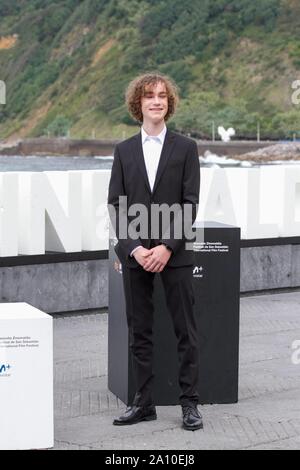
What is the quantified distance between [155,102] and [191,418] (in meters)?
1.82

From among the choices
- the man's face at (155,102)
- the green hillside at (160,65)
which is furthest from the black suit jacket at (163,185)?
the green hillside at (160,65)

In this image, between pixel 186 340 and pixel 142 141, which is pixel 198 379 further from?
pixel 142 141

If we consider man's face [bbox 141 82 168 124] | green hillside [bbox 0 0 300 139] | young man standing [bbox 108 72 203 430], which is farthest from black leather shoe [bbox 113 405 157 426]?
green hillside [bbox 0 0 300 139]

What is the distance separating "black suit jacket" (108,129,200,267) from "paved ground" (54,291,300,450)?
3.21 feet

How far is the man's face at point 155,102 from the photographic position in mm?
6414

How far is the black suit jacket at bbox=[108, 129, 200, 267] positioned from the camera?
20.8 feet

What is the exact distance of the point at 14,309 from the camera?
6191 mm

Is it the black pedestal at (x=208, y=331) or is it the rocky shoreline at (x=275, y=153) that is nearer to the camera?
the black pedestal at (x=208, y=331)

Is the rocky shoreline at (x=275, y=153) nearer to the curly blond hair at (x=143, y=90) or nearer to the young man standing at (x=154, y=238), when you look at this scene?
the curly blond hair at (x=143, y=90)

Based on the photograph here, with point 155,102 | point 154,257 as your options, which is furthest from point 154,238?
point 155,102

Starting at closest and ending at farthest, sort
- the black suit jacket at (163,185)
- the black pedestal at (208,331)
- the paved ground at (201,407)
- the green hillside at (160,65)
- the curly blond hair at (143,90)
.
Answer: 1. the paved ground at (201,407)
2. the black suit jacket at (163,185)
3. the curly blond hair at (143,90)
4. the black pedestal at (208,331)
5. the green hillside at (160,65)

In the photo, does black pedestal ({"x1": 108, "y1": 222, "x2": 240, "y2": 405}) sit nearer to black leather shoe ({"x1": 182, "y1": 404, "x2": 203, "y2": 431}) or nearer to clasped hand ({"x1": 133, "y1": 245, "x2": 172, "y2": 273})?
black leather shoe ({"x1": 182, "y1": 404, "x2": 203, "y2": 431})
